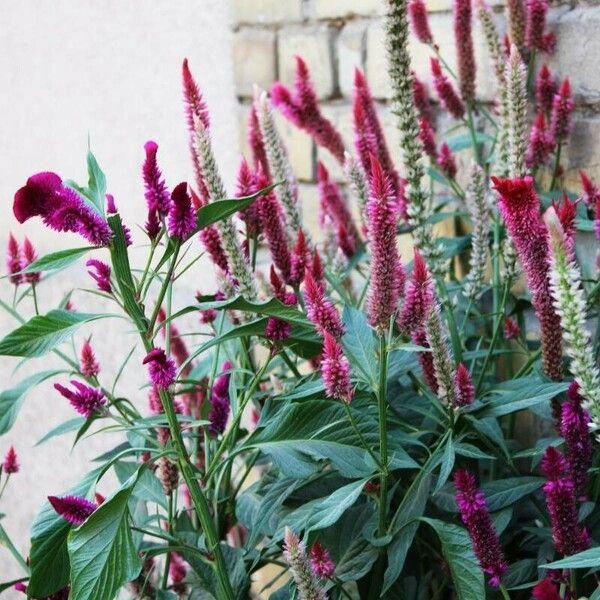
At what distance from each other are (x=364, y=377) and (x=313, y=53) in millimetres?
1069

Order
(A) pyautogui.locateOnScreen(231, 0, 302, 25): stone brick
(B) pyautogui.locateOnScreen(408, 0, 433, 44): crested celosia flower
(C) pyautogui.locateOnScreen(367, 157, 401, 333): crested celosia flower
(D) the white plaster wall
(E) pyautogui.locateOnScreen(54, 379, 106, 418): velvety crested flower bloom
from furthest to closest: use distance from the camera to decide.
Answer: (D) the white plaster wall → (A) pyautogui.locateOnScreen(231, 0, 302, 25): stone brick → (B) pyautogui.locateOnScreen(408, 0, 433, 44): crested celosia flower → (E) pyautogui.locateOnScreen(54, 379, 106, 418): velvety crested flower bloom → (C) pyautogui.locateOnScreen(367, 157, 401, 333): crested celosia flower

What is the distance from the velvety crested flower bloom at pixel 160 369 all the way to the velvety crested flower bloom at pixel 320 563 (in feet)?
0.81

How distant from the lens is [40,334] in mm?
1133

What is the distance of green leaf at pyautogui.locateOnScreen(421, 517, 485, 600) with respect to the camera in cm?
115

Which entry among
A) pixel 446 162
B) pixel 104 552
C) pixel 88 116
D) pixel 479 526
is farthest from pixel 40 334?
pixel 88 116

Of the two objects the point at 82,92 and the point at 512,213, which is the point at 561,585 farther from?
the point at 82,92

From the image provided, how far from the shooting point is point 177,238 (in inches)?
44.1

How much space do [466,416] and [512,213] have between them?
0.96ft

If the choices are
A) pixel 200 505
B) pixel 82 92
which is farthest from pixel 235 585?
pixel 82 92

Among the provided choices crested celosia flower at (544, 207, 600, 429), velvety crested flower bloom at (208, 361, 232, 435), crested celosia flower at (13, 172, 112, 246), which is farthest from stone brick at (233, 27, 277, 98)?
crested celosia flower at (544, 207, 600, 429)

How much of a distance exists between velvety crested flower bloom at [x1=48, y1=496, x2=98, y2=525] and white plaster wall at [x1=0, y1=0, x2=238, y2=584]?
1.32 m

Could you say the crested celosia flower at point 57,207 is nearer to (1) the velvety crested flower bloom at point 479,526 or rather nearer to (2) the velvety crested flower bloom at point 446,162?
(1) the velvety crested flower bloom at point 479,526

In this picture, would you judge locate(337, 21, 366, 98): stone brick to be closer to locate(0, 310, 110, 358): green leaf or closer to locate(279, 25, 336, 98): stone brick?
locate(279, 25, 336, 98): stone brick

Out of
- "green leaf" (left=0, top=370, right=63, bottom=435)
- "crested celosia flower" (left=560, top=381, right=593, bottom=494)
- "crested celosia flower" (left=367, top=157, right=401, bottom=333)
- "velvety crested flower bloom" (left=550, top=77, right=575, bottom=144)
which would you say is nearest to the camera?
"crested celosia flower" (left=367, top=157, right=401, bottom=333)
